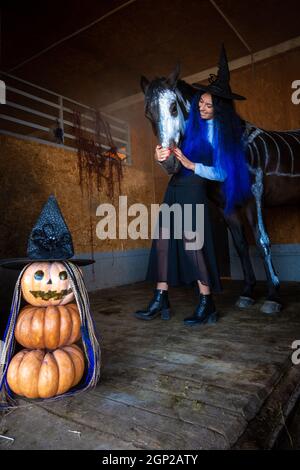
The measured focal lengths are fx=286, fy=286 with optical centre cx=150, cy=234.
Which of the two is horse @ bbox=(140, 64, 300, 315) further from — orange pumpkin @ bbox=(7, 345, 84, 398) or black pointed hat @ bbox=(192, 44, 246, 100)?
orange pumpkin @ bbox=(7, 345, 84, 398)

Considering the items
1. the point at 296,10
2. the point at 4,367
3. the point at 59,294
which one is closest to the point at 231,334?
the point at 59,294

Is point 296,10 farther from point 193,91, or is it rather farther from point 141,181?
point 141,181

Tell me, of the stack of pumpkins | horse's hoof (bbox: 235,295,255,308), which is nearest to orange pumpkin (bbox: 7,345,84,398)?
the stack of pumpkins

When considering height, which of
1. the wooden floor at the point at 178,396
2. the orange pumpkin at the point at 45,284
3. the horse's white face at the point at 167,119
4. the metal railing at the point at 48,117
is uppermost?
the metal railing at the point at 48,117

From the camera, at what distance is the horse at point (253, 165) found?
7.42 feet

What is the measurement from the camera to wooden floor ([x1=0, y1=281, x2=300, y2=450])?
34.3 inches

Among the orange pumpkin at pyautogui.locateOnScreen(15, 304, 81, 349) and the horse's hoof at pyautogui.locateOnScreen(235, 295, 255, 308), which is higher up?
the orange pumpkin at pyautogui.locateOnScreen(15, 304, 81, 349)

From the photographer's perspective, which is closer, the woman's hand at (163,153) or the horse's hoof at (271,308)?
the woman's hand at (163,153)

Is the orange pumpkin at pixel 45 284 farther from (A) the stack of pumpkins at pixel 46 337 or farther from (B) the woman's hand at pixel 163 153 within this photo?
(B) the woman's hand at pixel 163 153

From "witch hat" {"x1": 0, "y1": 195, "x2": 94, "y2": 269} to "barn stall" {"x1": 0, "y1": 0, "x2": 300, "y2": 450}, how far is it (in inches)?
20.9

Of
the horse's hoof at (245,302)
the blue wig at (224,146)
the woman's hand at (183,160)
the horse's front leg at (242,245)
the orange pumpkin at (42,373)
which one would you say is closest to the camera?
the orange pumpkin at (42,373)

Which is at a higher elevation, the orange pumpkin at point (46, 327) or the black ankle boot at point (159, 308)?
the orange pumpkin at point (46, 327)

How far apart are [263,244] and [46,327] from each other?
6.63ft

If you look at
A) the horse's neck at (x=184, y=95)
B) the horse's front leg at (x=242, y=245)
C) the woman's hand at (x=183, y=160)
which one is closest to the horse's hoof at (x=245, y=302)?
the horse's front leg at (x=242, y=245)
